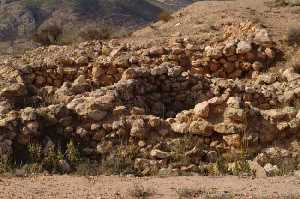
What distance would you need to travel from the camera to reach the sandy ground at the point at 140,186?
22.4ft

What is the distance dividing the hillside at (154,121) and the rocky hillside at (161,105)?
0.02 m

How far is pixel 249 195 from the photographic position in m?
6.84

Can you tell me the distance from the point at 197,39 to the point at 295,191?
8744 mm

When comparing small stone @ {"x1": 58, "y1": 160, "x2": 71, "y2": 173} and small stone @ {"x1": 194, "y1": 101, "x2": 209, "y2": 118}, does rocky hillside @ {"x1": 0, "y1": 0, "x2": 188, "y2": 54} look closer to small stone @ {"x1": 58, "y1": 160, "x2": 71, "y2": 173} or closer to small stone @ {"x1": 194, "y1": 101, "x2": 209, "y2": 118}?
small stone @ {"x1": 194, "y1": 101, "x2": 209, "y2": 118}

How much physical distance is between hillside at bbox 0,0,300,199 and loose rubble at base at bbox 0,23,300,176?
21 millimetres

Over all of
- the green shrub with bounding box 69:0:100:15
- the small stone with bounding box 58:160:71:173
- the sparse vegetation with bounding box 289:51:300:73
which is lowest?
the green shrub with bounding box 69:0:100:15

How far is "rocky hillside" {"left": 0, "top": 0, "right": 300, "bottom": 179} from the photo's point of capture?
862cm

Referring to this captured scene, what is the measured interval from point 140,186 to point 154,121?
8.01 feet

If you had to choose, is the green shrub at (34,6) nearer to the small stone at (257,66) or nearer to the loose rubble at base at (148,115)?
the loose rubble at base at (148,115)

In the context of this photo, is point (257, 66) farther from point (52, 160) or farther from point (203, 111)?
point (52, 160)

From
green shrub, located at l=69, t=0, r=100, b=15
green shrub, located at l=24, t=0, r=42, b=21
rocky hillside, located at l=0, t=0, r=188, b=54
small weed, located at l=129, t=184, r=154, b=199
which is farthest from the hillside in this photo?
green shrub, located at l=24, t=0, r=42, b=21

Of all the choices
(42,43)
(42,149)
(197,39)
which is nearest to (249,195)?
(42,149)

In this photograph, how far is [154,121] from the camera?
9.41m

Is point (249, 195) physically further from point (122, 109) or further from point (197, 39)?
point (197, 39)
